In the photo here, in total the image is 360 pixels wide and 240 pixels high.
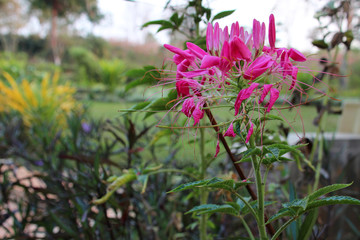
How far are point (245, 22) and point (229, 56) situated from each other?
159 mm

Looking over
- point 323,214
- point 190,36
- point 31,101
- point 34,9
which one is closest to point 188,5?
point 190,36

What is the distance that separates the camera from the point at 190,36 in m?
0.45

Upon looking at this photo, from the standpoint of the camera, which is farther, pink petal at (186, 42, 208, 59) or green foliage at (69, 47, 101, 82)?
green foliage at (69, 47, 101, 82)

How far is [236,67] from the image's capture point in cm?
23

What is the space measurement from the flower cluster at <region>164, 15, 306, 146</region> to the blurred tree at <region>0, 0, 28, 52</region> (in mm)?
15778

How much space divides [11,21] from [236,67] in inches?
657

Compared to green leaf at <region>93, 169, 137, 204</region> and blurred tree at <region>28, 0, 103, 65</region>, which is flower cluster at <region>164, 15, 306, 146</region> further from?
blurred tree at <region>28, 0, 103, 65</region>

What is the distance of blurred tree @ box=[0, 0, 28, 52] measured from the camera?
13.4 m

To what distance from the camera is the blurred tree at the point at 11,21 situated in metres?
Answer: 13.4

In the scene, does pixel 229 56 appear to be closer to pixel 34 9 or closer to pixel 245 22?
pixel 245 22

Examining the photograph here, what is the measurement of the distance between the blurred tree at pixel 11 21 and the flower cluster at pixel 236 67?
15.8 m

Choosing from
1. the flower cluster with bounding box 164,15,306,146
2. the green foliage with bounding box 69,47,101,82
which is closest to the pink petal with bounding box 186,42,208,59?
the flower cluster with bounding box 164,15,306,146

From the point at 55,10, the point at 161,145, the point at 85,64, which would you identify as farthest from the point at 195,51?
the point at 55,10

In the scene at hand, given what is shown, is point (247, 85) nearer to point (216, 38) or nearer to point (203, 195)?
point (216, 38)
